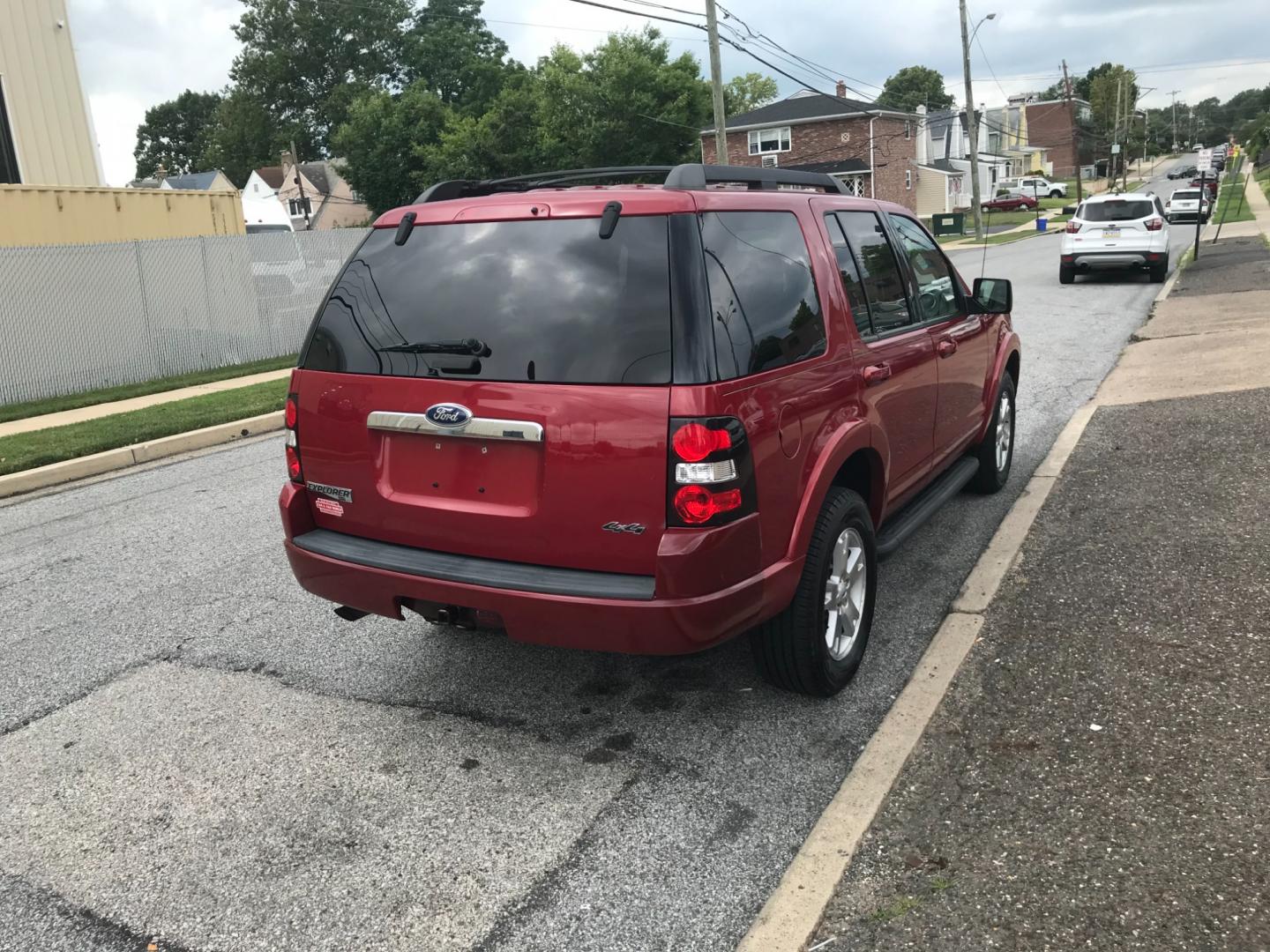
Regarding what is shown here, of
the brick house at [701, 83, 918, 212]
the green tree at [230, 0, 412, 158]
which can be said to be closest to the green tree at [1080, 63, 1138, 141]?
the brick house at [701, 83, 918, 212]

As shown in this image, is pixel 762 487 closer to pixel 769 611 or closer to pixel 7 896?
pixel 769 611

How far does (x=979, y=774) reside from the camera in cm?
325

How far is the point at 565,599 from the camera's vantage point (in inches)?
124

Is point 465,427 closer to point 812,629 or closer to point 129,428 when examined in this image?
point 812,629

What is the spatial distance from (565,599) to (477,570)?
372 mm

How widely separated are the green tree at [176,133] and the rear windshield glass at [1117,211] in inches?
4069

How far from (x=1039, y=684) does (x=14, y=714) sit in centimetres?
409

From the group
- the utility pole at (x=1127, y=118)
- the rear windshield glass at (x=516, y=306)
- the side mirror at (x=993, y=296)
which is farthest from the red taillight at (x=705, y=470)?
the utility pole at (x=1127, y=118)

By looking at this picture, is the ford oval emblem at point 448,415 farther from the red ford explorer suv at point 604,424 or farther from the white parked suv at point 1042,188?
the white parked suv at point 1042,188

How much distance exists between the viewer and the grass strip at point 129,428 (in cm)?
926

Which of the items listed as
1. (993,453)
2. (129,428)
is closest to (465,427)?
(993,453)

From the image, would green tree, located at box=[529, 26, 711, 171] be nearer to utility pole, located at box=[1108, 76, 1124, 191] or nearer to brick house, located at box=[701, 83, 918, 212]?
brick house, located at box=[701, 83, 918, 212]

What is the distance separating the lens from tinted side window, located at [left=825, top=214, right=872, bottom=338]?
4.09 m

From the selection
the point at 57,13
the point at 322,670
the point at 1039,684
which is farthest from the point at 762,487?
the point at 57,13
